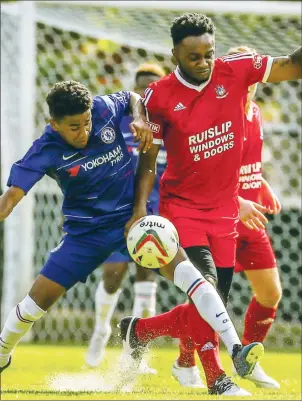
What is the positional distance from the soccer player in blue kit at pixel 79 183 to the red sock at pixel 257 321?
1.06 m

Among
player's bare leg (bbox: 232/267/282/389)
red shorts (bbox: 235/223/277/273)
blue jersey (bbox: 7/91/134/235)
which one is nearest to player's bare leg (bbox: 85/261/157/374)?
player's bare leg (bbox: 232/267/282/389)

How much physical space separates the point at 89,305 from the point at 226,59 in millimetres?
6202

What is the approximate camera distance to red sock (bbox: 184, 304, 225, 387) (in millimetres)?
5785

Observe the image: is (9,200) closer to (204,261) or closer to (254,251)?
(204,261)

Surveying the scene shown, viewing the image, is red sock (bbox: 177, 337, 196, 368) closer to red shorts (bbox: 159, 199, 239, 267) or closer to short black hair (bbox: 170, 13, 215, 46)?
red shorts (bbox: 159, 199, 239, 267)

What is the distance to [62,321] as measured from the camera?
462 inches

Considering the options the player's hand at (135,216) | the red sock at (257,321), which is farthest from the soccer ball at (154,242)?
the red sock at (257,321)

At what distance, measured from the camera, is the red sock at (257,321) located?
719 cm

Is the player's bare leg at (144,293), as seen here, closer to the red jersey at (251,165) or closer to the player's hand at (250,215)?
the red jersey at (251,165)

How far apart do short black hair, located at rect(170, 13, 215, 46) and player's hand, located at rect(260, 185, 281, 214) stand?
1682 millimetres

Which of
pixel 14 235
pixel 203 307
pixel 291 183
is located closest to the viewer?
pixel 203 307

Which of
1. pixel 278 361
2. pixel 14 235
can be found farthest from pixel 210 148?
pixel 14 235

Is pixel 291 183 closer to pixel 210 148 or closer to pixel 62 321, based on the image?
pixel 62 321

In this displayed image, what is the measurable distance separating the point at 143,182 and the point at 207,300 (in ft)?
3.09
